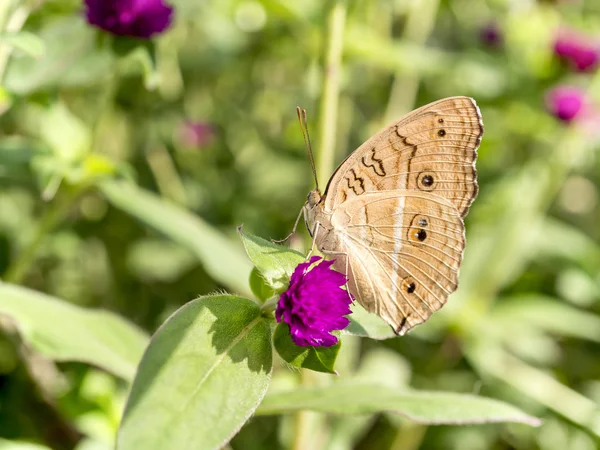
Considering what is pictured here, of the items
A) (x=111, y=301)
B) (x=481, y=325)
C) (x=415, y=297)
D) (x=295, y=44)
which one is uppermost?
(x=415, y=297)

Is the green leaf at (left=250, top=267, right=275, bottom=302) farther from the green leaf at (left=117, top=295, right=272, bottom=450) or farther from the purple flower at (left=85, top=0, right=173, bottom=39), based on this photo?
the purple flower at (left=85, top=0, right=173, bottom=39)

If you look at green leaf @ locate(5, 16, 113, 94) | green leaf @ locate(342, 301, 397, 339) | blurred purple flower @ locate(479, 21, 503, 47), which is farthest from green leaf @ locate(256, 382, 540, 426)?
blurred purple flower @ locate(479, 21, 503, 47)

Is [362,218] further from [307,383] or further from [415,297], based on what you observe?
[307,383]

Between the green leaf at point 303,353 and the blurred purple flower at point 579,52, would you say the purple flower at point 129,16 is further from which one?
the blurred purple flower at point 579,52

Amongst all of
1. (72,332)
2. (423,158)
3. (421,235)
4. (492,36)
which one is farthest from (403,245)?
(492,36)

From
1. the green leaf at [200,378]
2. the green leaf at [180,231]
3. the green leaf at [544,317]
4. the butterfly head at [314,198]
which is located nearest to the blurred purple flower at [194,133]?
the green leaf at [180,231]

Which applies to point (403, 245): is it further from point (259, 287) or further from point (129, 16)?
point (129, 16)

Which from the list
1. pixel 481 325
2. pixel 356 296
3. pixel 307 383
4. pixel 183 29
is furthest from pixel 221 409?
pixel 183 29
